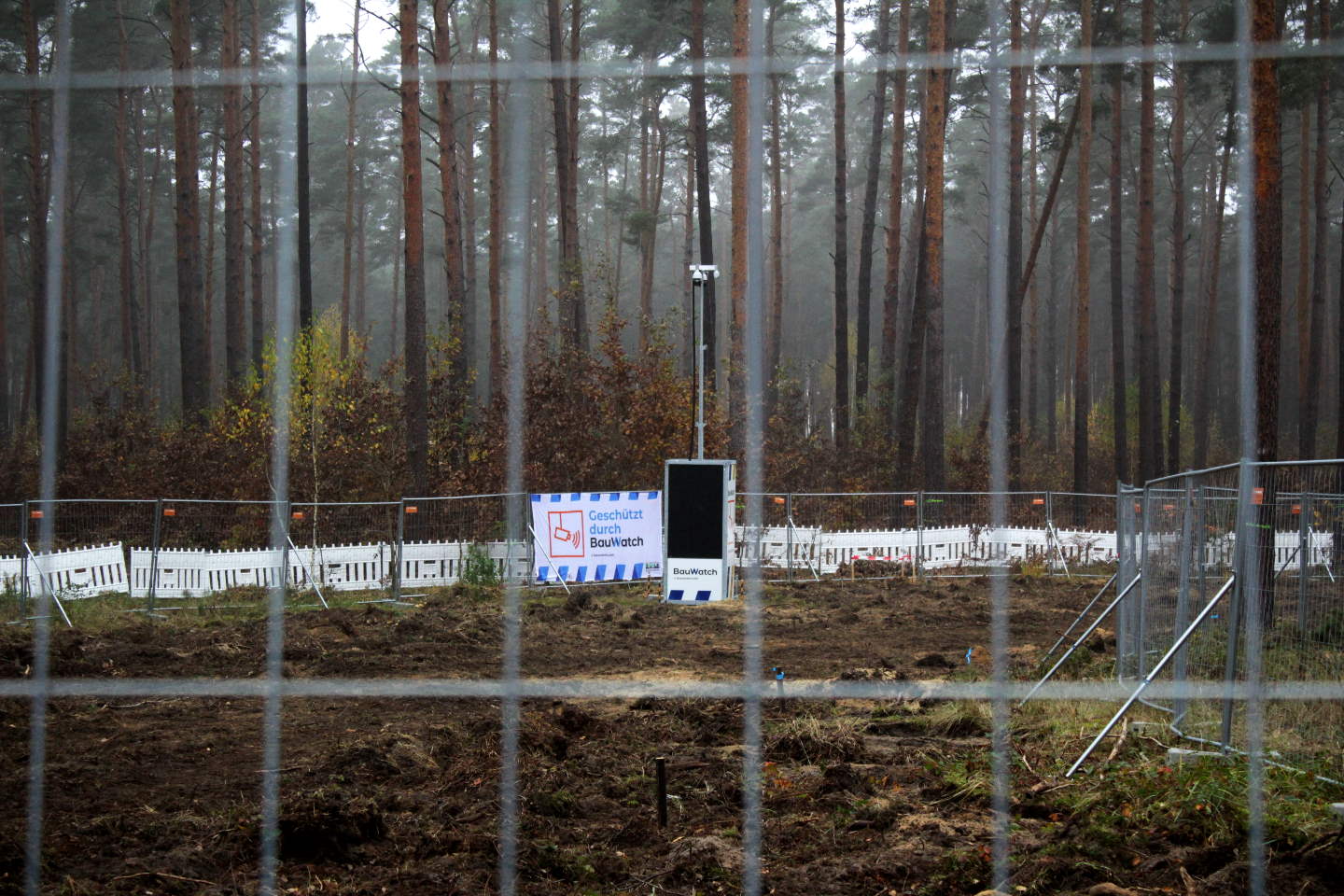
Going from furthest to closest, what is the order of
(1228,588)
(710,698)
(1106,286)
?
(1106,286)
(710,698)
(1228,588)

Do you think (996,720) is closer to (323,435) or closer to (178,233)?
(323,435)

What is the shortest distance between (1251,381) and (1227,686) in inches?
227

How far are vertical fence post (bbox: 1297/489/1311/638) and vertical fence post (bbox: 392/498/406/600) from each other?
11751mm

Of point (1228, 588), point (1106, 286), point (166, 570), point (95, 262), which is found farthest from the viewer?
point (1106, 286)

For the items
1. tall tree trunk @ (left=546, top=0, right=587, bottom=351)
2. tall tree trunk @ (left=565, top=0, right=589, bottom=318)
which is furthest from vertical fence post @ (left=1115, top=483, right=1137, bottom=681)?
tall tree trunk @ (left=565, top=0, right=589, bottom=318)

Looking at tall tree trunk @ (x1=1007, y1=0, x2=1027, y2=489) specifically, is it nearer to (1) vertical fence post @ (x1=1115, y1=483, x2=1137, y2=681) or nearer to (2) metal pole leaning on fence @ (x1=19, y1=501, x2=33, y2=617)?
(1) vertical fence post @ (x1=1115, y1=483, x2=1137, y2=681)

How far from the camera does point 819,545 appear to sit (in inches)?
757

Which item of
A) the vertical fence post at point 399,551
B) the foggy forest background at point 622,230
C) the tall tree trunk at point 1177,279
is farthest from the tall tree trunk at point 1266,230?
the tall tree trunk at point 1177,279

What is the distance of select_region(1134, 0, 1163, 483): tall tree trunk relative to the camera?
2501cm

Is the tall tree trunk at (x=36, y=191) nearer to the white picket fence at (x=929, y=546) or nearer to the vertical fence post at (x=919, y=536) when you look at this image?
the white picket fence at (x=929, y=546)

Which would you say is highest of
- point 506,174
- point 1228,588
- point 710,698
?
point 506,174

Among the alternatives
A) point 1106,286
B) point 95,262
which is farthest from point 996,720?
point 1106,286

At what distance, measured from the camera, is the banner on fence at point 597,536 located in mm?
16938

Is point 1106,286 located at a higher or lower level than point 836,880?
higher
